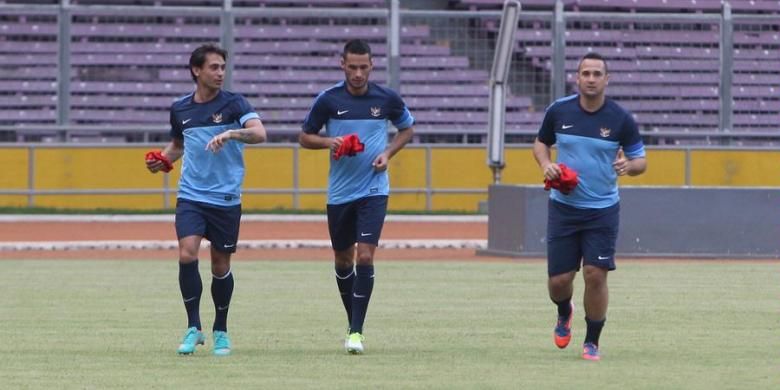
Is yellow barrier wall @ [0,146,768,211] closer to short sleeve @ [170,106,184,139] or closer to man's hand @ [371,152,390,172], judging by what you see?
short sleeve @ [170,106,184,139]

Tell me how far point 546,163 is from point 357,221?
1.57m

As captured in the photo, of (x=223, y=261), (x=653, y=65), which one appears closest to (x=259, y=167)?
(x=653, y=65)

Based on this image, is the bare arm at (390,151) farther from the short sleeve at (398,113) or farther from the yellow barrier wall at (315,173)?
the yellow barrier wall at (315,173)

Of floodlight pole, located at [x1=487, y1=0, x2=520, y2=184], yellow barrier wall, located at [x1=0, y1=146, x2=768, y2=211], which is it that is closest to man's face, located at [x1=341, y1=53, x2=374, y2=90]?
floodlight pole, located at [x1=487, y1=0, x2=520, y2=184]

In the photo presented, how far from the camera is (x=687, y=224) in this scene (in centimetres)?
2277

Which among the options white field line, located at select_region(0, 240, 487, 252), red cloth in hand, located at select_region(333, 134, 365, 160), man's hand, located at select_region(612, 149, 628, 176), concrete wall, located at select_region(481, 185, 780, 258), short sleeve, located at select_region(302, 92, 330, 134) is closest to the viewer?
man's hand, located at select_region(612, 149, 628, 176)

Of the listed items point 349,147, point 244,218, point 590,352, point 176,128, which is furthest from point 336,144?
point 244,218

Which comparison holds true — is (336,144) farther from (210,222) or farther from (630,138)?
(630,138)

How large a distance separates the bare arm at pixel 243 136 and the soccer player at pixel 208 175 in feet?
0.05

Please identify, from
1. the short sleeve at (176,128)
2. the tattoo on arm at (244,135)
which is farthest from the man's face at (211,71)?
the tattoo on arm at (244,135)

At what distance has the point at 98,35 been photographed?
32062 mm

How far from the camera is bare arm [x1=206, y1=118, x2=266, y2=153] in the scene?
436 inches

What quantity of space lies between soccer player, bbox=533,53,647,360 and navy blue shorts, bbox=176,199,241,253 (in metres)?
2.06

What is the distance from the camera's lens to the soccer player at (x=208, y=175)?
37.6 feet
